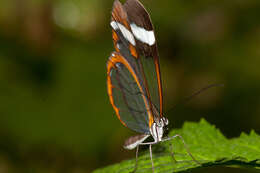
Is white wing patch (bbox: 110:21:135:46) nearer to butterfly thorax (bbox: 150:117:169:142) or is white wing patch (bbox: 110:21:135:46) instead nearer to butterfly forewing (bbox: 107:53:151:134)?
butterfly forewing (bbox: 107:53:151:134)

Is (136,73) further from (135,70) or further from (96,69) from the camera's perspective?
(96,69)

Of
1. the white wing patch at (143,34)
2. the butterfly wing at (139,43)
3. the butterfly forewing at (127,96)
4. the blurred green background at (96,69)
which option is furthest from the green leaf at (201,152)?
the blurred green background at (96,69)

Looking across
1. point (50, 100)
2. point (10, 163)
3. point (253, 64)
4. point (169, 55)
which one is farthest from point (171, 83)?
point (10, 163)

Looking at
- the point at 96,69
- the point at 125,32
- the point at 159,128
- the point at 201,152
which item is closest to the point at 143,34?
the point at 125,32

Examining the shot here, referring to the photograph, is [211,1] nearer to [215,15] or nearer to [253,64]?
[215,15]

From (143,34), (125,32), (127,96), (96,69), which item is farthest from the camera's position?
(96,69)

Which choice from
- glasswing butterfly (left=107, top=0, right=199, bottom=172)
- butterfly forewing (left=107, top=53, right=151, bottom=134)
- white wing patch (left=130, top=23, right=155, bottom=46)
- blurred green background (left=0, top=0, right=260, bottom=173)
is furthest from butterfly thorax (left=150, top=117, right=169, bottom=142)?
blurred green background (left=0, top=0, right=260, bottom=173)
